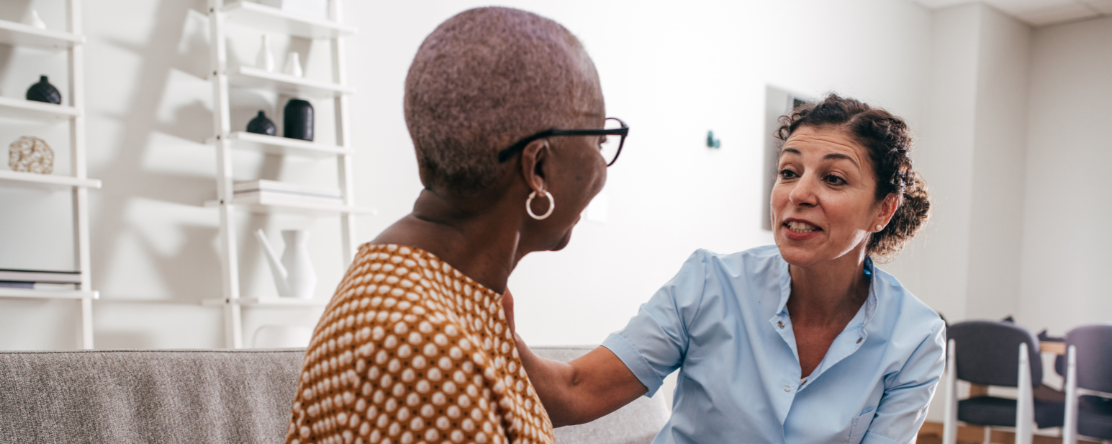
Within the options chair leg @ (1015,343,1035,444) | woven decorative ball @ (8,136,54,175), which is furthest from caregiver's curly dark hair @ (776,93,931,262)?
chair leg @ (1015,343,1035,444)

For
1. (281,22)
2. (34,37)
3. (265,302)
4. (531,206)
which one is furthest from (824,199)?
(34,37)

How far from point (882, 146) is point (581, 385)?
678 mm

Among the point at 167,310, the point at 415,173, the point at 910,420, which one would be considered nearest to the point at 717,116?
the point at 415,173

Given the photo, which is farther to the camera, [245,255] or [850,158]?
[245,255]

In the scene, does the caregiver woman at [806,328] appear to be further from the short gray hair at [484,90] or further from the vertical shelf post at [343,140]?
the vertical shelf post at [343,140]

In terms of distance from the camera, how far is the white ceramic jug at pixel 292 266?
254 cm

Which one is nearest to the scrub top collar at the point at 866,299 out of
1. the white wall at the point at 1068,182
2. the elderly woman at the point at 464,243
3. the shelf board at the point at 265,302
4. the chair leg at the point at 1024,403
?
the elderly woman at the point at 464,243

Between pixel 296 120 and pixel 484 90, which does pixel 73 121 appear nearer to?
pixel 296 120

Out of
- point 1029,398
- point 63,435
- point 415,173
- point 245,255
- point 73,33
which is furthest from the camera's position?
point 1029,398

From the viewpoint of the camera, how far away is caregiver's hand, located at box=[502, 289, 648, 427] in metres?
1.08

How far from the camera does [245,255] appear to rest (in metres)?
2.65

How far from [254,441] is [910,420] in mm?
1096

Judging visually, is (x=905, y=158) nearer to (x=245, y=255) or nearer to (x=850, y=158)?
(x=850, y=158)

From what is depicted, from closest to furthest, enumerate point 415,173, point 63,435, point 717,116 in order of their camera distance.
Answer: point 63,435 → point 415,173 → point 717,116
